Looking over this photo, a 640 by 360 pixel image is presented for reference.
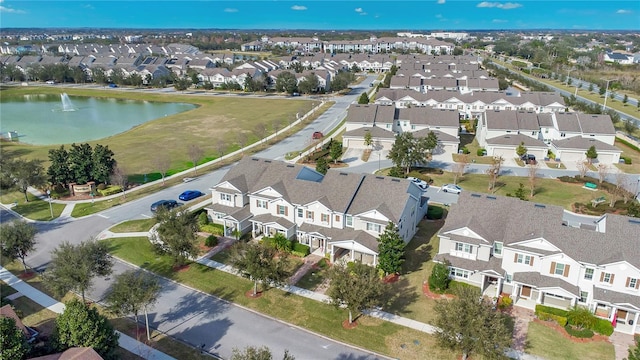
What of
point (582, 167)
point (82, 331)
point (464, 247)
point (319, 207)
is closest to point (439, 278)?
point (464, 247)

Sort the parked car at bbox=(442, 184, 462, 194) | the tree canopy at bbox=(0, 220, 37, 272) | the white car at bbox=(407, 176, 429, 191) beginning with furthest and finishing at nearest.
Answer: the white car at bbox=(407, 176, 429, 191) < the parked car at bbox=(442, 184, 462, 194) < the tree canopy at bbox=(0, 220, 37, 272)

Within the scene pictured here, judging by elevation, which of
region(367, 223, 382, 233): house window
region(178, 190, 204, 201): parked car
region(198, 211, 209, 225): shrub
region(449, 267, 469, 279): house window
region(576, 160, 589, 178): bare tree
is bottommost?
region(449, 267, 469, 279): house window

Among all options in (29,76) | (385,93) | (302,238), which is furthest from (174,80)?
(302,238)

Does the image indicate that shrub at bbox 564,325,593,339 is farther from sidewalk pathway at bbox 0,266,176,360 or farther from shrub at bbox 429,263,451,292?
sidewalk pathway at bbox 0,266,176,360

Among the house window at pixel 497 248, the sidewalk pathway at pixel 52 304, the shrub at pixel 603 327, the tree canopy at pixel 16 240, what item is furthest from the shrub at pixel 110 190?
the shrub at pixel 603 327

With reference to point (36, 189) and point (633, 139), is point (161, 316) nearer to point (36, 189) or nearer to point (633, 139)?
point (36, 189)

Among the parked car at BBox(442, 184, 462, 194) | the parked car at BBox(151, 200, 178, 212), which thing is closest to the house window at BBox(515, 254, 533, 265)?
the parked car at BBox(442, 184, 462, 194)
